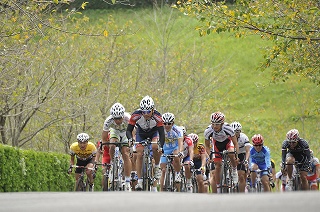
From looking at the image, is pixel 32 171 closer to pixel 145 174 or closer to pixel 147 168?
pixel 147 168

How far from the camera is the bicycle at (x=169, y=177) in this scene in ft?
64.1

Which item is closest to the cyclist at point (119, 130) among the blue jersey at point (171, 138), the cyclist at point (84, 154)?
the blue jersey at point (171, 138)

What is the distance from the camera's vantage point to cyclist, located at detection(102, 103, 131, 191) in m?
19.0

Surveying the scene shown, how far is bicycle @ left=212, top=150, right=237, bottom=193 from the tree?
4.23 metres

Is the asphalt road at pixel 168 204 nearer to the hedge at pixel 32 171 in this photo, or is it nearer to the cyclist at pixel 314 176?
the hedge at pixel 32 171

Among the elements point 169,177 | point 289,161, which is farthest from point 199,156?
point 169,177

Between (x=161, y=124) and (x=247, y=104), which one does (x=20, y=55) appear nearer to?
(x=161, y=124)

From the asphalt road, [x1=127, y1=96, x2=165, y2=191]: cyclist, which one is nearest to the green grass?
[x1=127, y1=96, x2=165, y2=191]: cyclist

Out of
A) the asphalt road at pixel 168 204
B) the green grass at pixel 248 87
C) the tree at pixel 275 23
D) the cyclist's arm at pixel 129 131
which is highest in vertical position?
the green grass at pixel 248 87

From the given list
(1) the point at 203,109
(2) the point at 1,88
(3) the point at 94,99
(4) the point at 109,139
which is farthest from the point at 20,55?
(1) the point at 203,109

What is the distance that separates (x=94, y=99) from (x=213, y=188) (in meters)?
16.0

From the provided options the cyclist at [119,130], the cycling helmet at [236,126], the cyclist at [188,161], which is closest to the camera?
the cyclist at [119,130]

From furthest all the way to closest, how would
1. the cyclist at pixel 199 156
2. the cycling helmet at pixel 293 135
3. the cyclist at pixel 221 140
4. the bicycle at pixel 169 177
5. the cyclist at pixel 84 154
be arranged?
the cyclist at pixel 199 156 → the cyclist at pixel 84 154 → the cycling helmet at pixel 293 135 → the cyclist at pixel 221 140 → the bicycle at pixel 169 177

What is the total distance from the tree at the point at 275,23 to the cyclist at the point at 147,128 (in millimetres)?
5224
